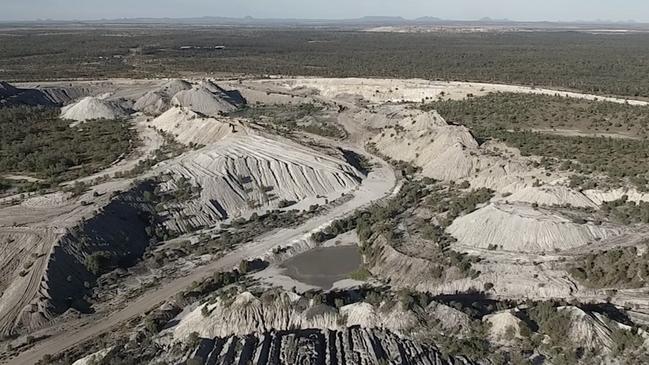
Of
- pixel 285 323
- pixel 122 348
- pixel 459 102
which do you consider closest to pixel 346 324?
pixel 285 323

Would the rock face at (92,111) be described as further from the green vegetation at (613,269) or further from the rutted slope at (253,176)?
the green vegetation at (613,269)

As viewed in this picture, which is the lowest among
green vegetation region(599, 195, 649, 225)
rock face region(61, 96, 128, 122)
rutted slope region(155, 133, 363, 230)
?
rock face region(61, 96, 128, 122)

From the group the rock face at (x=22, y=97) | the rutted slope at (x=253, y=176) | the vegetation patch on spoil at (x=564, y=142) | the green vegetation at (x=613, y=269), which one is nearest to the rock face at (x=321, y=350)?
the green vegetation at (x=613, y=269)

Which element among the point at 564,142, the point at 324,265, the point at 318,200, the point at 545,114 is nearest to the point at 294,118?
the point at 545,114

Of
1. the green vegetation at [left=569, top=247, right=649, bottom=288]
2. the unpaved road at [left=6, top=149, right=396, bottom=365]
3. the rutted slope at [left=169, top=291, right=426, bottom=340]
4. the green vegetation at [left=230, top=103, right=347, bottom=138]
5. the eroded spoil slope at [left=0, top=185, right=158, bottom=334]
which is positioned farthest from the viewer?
the green vegetation at [left=230, top=103, right=347, bottom=138]

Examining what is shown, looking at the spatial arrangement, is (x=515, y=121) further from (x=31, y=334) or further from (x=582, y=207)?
(x=31, y=334)

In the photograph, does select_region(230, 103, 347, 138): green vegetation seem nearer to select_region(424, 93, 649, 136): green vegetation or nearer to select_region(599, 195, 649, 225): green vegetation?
select_region(424, 93, 649, 136): green vegetation

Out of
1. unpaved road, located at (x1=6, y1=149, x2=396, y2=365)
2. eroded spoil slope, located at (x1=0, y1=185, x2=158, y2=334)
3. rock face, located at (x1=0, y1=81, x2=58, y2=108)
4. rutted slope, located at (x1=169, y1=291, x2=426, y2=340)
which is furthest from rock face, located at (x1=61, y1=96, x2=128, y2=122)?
rutted slope, located at (x1=169, y1=291, x2=426, y2=340)
